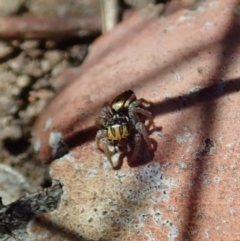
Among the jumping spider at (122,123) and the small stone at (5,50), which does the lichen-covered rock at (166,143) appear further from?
the small stone at (5,50)

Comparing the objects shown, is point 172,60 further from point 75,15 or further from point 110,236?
point 75,15

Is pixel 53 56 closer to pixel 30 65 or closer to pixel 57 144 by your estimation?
pixel 30 65

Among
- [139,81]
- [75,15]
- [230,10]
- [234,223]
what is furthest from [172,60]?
A: [75,15]

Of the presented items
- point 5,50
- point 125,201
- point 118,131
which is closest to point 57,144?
point 118,131

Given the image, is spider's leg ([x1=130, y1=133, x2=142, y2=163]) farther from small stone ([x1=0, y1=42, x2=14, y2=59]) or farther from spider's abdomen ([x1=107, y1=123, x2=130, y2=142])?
small stone ([x1=0, y1=42, x2=14, y2=59])

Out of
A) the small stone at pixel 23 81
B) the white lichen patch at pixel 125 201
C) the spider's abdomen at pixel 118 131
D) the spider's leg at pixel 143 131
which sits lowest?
the small stone at pixel 23 81

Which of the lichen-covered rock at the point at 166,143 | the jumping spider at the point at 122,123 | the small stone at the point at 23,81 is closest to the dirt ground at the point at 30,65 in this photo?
the small stone at the point at 23,81
